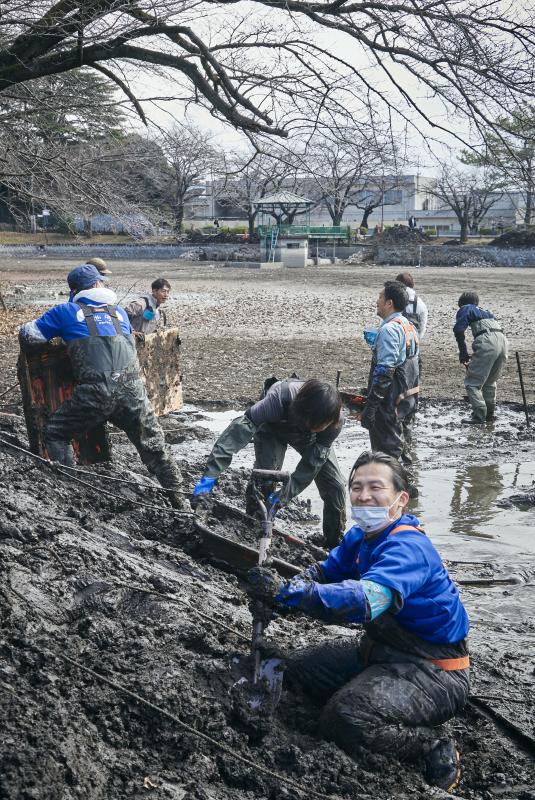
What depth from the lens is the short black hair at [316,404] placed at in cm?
520

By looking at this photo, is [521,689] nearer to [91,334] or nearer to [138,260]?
[91,334]

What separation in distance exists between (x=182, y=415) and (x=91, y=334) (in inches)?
181

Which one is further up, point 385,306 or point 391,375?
point 385,306

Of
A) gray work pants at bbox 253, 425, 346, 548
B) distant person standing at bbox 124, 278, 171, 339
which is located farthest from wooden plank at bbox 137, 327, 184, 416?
gray work pants at bbox 253, 425, 346, 548

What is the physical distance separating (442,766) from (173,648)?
132cm

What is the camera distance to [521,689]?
180 inches

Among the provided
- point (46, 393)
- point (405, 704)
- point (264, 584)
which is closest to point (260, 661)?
point (264, 584)

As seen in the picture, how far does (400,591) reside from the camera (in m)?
3.49

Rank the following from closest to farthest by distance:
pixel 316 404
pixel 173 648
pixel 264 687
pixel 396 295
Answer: pixel 264 687 < pixel 173 648 < pixel 316 404 < pixel 396 295

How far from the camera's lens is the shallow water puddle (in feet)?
22.8

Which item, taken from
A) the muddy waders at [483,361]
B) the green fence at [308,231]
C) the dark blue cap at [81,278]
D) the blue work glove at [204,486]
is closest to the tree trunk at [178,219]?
the muddy waders at [483,361]

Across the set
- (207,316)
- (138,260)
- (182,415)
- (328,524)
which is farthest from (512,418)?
(138,260)

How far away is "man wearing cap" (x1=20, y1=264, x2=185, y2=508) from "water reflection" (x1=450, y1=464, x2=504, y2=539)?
245cm

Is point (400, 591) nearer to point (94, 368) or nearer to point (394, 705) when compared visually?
point (394, 705)
